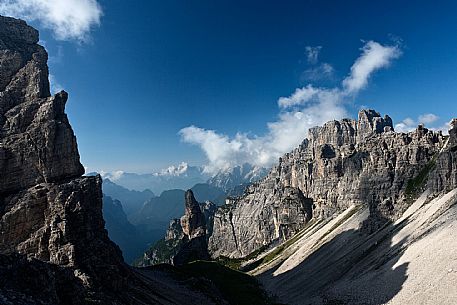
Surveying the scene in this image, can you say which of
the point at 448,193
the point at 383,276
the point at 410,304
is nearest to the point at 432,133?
the point at 448,193

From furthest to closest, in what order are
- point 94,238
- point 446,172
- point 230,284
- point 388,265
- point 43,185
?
point 230,284 < point 446,172 < point 388,265 < point 43,185 < point 94,238

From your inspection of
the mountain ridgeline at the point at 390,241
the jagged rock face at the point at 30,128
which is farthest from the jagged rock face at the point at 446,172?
the jagged rock face at the point at 30,128

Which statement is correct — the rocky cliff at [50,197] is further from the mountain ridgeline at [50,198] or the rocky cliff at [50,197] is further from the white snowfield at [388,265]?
the white snowfield at [388,265]

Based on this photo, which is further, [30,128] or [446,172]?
[446,172]

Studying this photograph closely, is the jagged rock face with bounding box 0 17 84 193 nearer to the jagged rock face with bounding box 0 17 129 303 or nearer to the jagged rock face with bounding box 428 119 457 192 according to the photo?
the jagged rock face with bounding box 0 17 129 303

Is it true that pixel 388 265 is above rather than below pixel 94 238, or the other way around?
below

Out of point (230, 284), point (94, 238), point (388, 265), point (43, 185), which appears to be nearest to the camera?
point (94, 238)

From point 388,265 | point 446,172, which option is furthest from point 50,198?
point 446,172

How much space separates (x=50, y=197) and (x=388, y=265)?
65.2 m

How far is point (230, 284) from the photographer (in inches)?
4808

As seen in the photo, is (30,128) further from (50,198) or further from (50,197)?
(50,198)

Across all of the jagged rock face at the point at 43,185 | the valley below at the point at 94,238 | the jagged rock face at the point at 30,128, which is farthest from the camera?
the jagged rock face at the point at 30,128

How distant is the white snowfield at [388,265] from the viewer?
195 feet

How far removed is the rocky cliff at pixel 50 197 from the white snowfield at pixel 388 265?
3166 centimetres
